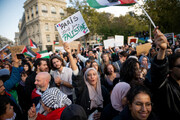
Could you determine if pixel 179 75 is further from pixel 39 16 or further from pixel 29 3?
pixel 29 3

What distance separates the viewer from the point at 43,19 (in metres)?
35.6

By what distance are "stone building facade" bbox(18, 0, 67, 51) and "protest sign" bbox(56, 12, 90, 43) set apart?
33.9 meters

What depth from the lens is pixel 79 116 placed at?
1191mm

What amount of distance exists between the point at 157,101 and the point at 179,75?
41 centimetres

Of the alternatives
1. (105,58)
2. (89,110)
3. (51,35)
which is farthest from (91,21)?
(89,110)

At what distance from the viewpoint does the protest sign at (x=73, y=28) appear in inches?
159

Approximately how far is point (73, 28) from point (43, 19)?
1423 inches

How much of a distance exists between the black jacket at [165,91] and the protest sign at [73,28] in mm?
3095

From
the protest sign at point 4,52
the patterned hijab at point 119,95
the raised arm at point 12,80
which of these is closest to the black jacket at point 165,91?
the patterned hijab at point 119,95

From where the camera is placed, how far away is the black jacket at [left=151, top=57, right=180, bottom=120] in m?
1.24

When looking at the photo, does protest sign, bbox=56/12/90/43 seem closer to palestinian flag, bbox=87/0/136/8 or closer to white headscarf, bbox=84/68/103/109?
palestinian flag, bbox=87/0/136/8

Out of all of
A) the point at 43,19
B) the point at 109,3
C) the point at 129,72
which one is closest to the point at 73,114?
the point at 129,72

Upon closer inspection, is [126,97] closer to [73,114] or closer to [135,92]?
[135,92]

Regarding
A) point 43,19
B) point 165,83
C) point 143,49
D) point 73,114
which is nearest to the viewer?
point 73,114
